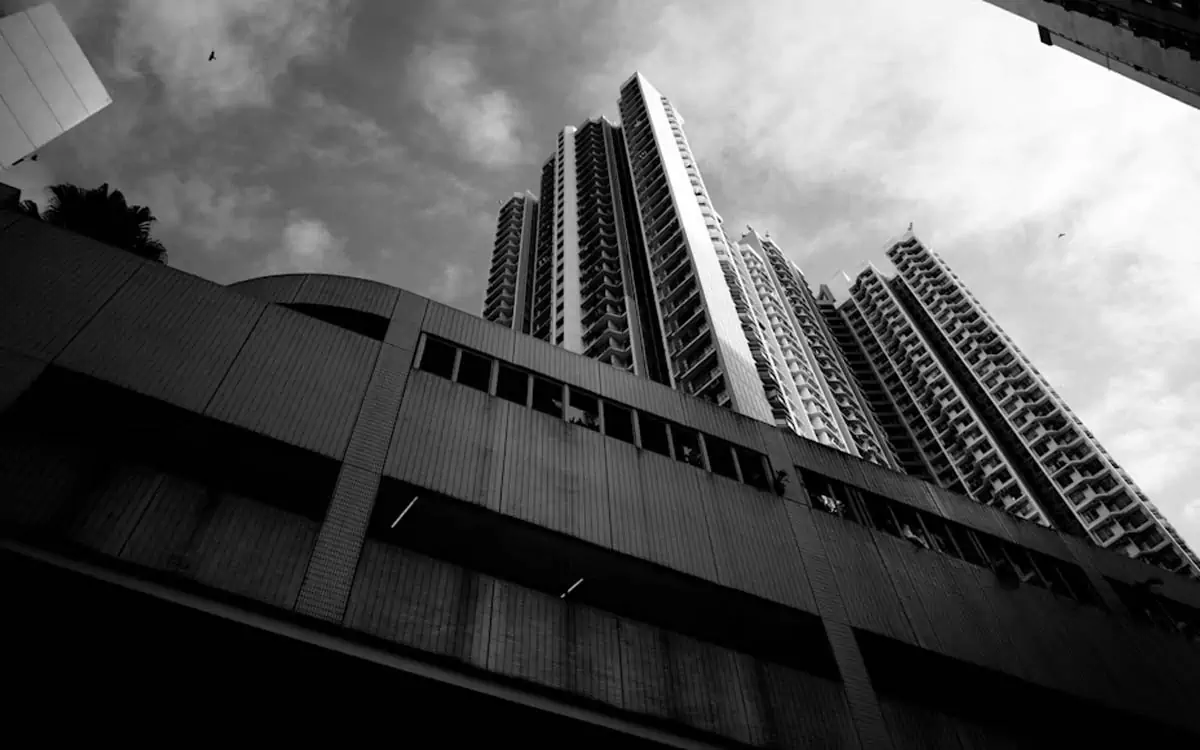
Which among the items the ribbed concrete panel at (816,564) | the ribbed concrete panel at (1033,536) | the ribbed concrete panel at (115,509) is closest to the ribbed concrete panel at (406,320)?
the ribbed concrete panel at (115,509)

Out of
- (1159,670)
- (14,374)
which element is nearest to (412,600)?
(14,374)

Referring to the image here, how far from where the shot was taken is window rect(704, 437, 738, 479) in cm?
1861

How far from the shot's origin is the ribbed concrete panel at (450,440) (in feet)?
43.7

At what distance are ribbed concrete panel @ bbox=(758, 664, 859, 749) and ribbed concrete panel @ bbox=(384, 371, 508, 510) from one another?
6.81 m

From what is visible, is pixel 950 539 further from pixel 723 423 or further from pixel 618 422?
pixel 618 422

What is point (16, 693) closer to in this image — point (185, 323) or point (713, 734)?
point (185, 323)

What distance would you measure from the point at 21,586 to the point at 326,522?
4.04m

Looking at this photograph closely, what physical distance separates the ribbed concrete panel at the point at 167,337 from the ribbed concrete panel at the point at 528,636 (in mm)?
6414

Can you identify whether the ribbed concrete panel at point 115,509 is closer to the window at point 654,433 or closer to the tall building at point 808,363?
the window at point 654,433

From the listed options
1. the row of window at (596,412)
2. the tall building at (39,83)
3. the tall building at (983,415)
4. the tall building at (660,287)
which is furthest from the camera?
the tall building at (983,415)

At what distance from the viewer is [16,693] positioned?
8977mm

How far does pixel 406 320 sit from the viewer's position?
16312mm

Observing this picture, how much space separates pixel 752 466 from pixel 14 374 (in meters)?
16.2

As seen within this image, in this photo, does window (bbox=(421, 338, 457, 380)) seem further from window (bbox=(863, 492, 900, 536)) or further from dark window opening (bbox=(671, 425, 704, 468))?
window (bbox=(863, 492, 900, 536))
